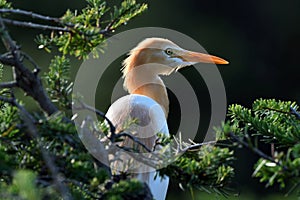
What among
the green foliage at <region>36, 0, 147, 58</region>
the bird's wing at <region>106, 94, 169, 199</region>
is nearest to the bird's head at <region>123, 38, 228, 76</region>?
the bird's wing at <region>106, 94, 169, 199</region>

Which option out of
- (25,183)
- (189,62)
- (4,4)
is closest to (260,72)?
(189,62)

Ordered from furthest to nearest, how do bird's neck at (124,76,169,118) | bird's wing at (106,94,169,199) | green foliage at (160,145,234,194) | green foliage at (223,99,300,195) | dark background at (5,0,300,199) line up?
dark background at (5,0,300,199), bird's neck at (124,76,169,118), bird's wing at (106,94,169,199), green foliage at (160,145,234,194), green foliage at (223,99,300,195)

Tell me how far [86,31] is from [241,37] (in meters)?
7.13

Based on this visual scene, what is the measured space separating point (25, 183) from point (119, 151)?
353 mm

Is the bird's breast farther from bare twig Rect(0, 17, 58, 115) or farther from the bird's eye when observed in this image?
bare twig Rect(0, 17, 58, 115)

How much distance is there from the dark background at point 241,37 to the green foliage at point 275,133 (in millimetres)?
4755

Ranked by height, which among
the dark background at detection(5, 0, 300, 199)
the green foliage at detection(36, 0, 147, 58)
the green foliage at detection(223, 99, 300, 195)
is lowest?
the dark background at detection(5, 0, 300, 199)

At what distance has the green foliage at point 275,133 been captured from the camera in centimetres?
85

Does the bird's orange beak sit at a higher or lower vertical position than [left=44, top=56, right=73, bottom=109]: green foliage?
lower

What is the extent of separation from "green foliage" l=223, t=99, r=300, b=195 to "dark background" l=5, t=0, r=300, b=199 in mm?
4755

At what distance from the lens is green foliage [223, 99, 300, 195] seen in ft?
2.78

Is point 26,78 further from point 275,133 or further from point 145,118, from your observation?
point 145,118

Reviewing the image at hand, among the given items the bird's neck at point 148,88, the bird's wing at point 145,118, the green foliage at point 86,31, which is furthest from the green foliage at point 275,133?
the bird's neck at point 148,88

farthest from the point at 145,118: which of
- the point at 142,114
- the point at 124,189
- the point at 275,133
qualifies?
the point at 124,189
